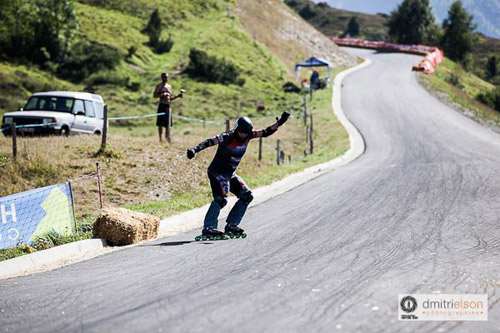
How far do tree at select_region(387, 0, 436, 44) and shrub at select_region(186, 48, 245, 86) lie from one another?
72904 mm

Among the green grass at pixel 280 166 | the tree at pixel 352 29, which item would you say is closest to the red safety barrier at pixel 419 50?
the green grass at pixel 280 166

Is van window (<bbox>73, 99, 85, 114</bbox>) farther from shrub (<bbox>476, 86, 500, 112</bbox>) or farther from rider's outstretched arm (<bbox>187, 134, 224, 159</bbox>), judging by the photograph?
shrub (<bbox>476, 86, 500, 112</bbox>)

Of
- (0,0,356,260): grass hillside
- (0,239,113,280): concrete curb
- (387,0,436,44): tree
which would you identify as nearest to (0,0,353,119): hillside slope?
(0,0,356,260): grass hillside

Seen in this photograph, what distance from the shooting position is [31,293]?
24.6 ft

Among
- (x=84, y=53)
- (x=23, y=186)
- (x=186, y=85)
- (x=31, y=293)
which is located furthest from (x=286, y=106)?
(x=31, y=293)

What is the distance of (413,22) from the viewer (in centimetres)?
11438

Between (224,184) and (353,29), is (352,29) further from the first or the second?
(224,184)

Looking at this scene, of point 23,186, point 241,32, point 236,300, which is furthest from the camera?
point 241,32

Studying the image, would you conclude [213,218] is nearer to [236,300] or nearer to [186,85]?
[236,300]

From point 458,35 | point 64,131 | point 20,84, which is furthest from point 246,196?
point 458,35

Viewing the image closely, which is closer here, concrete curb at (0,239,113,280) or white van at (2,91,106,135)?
concrete curb at (0,239,113,280)

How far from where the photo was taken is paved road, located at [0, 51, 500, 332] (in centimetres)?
611

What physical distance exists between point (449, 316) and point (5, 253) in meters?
6.60

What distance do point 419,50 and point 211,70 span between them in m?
50.0
